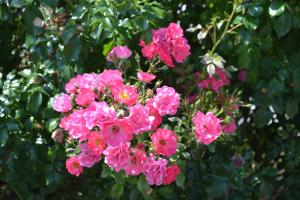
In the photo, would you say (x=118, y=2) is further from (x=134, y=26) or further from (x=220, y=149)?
(x=220, y=149)

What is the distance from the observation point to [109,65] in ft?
7.39

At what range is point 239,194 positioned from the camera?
2.52 meters

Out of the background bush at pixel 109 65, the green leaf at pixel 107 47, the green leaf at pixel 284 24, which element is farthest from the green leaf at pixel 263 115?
the green leaf at pixel 107 47

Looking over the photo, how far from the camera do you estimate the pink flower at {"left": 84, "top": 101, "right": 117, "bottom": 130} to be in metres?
1.72

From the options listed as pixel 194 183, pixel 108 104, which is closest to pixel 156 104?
pixel 108 104

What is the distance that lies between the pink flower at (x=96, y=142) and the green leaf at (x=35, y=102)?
0.46 m

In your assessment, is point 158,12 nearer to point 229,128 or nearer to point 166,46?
point 166,46

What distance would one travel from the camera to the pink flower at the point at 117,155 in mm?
1773

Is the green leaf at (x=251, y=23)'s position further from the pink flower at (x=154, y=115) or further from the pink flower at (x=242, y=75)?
the pink flower at (x=154, y=115)

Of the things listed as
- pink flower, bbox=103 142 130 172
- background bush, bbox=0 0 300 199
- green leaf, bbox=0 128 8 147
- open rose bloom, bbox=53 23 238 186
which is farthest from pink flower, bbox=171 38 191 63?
green leaf, bbox=0 128 8 147

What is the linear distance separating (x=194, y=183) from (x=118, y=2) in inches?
32.7

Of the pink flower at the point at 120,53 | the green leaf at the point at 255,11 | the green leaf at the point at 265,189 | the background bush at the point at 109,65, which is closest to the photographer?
the pink flower at the point at 120,53

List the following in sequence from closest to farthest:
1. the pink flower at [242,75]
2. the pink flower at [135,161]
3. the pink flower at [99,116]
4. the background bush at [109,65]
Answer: the pink flower at [99,116] < the pink flower at [135,161] < the background bush at [109,65] < the pink flower at [242,75]

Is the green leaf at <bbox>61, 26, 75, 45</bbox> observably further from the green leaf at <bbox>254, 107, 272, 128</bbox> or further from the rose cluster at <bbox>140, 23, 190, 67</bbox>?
the green leaf at <bbox>254, 107, 272, 128</bbox>
